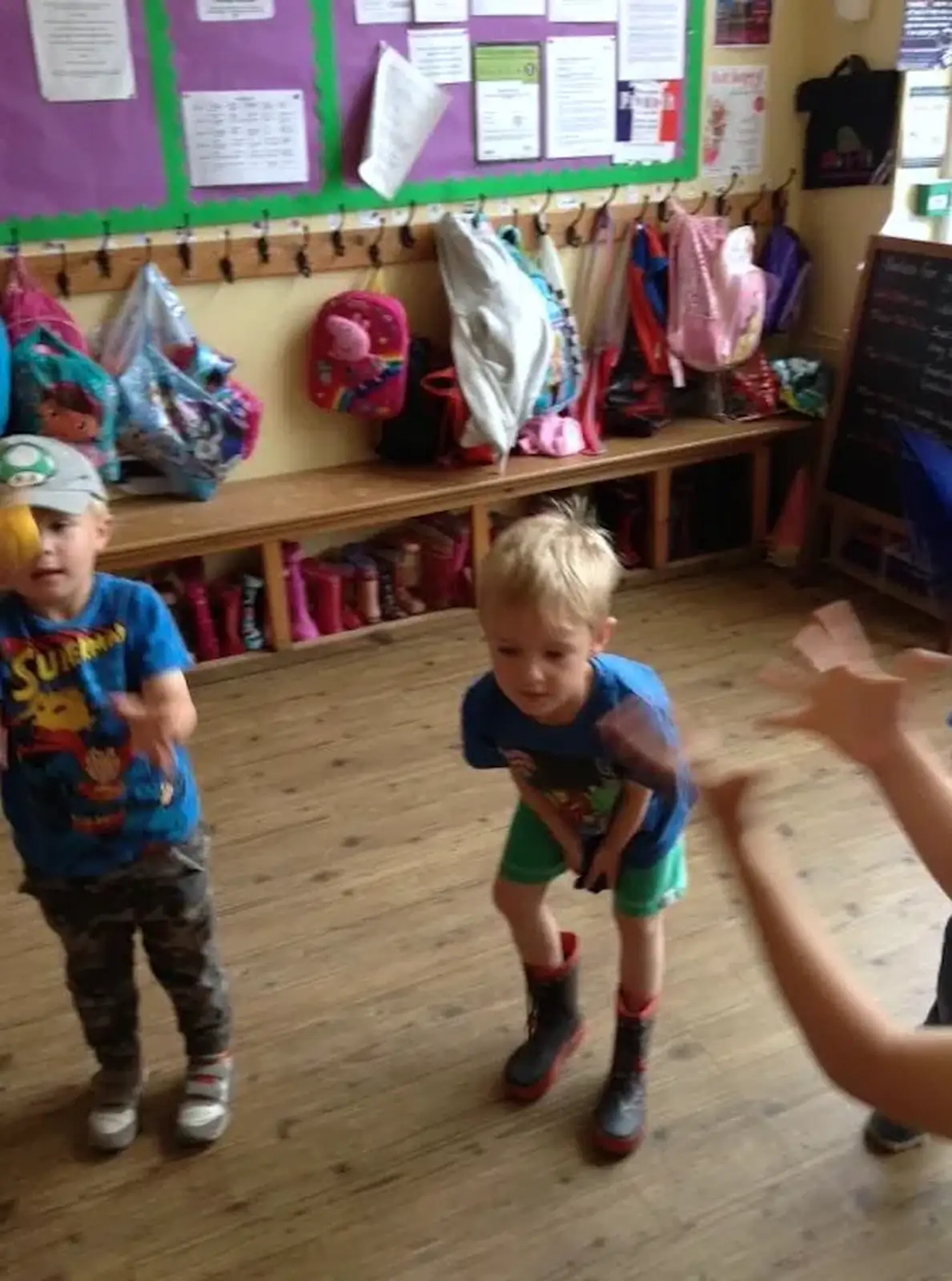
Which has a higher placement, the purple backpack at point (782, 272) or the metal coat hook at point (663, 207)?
the metal coat hook at point (663, 207)

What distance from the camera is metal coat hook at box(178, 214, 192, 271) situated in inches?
122

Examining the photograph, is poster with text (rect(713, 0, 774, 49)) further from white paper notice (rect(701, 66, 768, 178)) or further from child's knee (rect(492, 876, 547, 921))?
child's knee (rect(492, 876, 547, 921))

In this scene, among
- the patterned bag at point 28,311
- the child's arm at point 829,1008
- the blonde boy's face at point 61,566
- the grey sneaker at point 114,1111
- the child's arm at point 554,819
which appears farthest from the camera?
the patterned bag at point 28,311

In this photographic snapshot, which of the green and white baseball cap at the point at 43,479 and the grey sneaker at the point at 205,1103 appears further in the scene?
the grey sneaker at the point at 205,1103

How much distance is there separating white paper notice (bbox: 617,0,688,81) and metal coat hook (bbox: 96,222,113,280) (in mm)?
1492

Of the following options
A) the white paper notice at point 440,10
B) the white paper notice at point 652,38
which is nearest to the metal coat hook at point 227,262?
the white paper notice at point 440,10

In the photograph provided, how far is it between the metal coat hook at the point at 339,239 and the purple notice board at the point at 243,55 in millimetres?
215

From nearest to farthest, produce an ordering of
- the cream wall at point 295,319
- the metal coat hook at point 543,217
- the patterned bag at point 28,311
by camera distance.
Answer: the patterned bag at point 28,311 → the cream wall at point 295,319 → the metal coat hook at point 543,217

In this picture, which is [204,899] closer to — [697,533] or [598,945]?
[598,945]

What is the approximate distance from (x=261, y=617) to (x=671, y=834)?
1.95 m

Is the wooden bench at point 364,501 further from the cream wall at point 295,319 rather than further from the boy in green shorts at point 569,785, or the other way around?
the boy in green shorts at point 569,785

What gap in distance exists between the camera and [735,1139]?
1769 millimetres

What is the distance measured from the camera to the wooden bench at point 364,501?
3035mm

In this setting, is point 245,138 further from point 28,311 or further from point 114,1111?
point 114,1111
